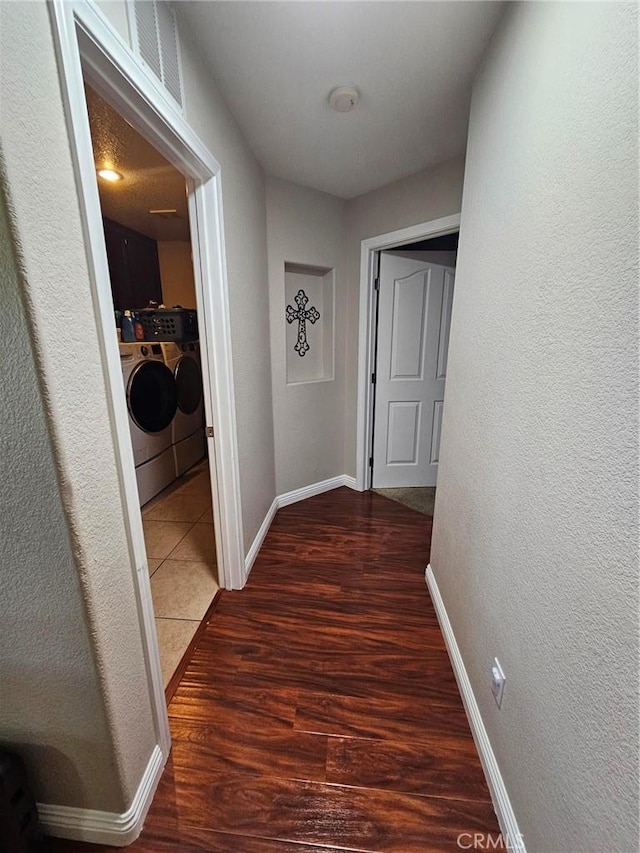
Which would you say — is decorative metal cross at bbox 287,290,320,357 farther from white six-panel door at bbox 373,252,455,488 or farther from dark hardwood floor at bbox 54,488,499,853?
dark hardwood floor at bbox 54,488,499,853

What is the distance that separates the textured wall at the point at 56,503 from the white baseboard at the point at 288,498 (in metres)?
1.11

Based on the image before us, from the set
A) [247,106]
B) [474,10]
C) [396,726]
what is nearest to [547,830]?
[396,726]

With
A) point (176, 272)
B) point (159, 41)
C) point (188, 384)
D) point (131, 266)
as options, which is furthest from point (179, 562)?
point (176, 272)

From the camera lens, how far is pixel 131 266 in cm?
343

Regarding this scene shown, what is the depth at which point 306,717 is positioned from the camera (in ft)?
4.26

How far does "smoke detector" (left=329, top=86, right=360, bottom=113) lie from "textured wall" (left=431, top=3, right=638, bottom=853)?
0.52 m

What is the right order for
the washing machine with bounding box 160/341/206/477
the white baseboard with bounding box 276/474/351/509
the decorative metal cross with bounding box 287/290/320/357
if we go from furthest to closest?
the washing machine with bounding box 160/341/206/477
the white baseboard with bounding box 276/474/351/509
the decorative metal cross with bounding box 287/290/320/357

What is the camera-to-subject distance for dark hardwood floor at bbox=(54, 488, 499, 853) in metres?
1.00

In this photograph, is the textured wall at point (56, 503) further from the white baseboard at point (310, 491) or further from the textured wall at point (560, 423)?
the white baseboard at point (310, 491)

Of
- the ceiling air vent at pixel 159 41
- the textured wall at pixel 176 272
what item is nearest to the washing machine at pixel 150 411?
the textured wall at pixel 176 272

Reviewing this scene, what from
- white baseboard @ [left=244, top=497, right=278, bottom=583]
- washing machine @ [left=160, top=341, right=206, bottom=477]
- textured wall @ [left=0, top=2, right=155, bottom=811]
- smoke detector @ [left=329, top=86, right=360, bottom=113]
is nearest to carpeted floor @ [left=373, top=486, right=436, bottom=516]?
white baseboard @ [left=244, top=497, right=278, bottom=583]

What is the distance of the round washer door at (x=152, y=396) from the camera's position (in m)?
2.65

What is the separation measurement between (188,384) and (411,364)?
6.95ft

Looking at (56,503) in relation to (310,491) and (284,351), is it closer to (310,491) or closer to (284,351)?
(284,351)
